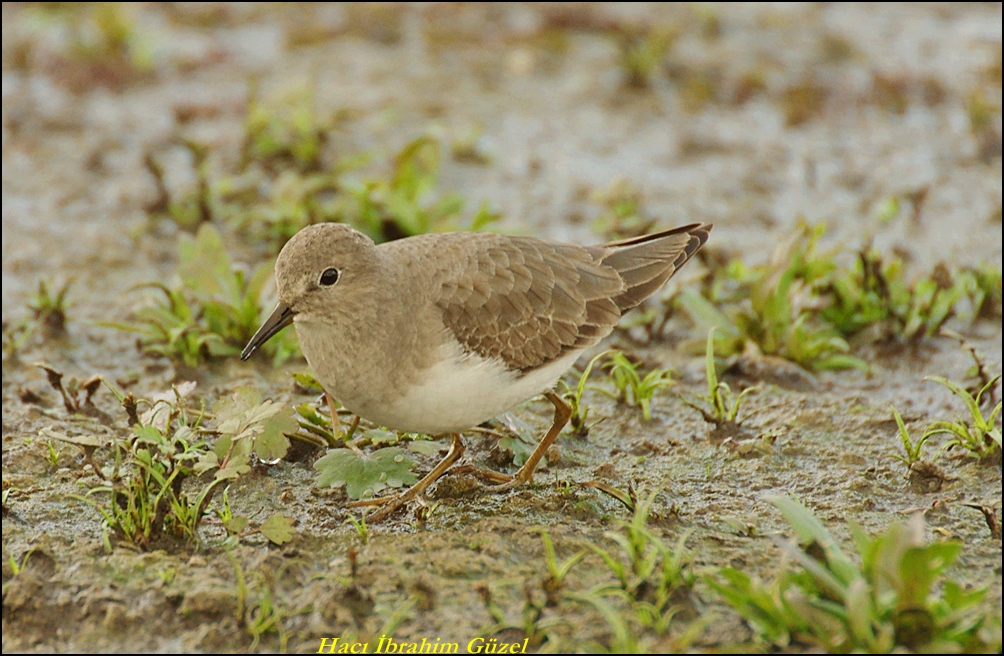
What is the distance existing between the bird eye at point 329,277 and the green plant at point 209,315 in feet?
5.90

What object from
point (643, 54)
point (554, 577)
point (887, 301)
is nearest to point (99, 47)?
point (643, 54)

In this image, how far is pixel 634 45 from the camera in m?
11.9

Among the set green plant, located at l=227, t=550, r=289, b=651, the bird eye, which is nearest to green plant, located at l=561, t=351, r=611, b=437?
the bird eye

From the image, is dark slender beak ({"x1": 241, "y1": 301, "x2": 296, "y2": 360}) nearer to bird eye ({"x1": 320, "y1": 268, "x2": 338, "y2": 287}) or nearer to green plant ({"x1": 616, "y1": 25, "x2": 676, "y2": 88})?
bird eye ({"x1": 320, "y1": 268, "x2": 338, "y2": 287})

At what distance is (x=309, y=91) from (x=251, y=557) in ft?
21.1

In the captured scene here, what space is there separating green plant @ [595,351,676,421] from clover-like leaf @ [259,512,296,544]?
230 centimetres

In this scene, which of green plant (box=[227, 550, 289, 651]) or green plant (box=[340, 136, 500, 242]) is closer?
green plant (box=[227, 550, 289, 651])

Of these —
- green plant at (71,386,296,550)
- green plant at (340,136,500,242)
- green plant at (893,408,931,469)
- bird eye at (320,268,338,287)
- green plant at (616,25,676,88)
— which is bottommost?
green plant at (893,408,931,469)

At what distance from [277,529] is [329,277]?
129cm

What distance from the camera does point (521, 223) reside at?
29.8 feet

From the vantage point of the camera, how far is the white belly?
512cm

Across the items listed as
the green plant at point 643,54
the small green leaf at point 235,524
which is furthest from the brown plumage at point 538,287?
the green plant at point 643,54

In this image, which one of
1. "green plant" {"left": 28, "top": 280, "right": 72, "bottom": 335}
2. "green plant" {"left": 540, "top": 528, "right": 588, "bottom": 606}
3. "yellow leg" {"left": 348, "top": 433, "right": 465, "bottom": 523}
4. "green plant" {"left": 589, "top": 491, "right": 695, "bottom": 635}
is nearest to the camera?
"green plant" {"left": 589, "top": 491, "right": 695, "bottom": 635}

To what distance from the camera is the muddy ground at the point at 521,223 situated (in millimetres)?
4805
